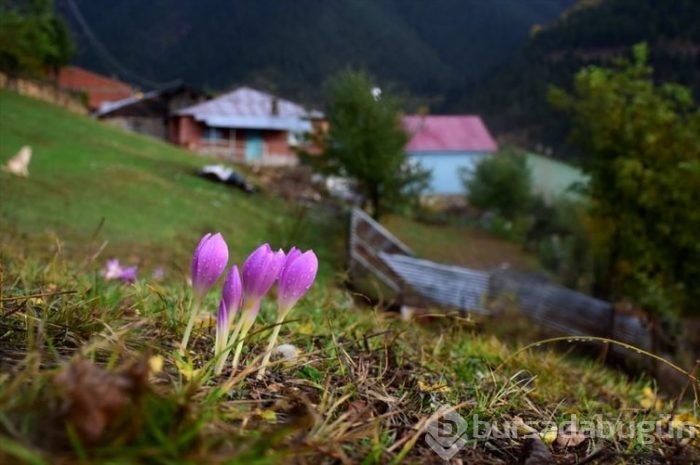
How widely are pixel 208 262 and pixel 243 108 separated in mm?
41850

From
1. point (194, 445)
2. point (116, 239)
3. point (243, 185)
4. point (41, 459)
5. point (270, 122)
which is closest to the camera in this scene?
point (41, 459)

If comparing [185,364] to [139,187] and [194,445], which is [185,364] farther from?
[139,187]

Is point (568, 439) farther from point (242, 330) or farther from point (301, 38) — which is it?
point (301, 38)

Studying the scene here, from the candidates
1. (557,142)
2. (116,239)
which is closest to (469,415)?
(116,239)

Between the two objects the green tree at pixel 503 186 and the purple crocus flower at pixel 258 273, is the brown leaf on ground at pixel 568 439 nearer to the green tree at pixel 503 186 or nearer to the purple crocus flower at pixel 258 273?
the purple crocus flower at pixel 258 273

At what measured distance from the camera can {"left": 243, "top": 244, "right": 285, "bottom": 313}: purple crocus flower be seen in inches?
44.4

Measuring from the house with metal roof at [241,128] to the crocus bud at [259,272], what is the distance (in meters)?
38.8

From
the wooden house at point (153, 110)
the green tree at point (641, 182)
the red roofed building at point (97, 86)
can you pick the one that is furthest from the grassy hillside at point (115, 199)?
the red roofed building at point (97, 86)

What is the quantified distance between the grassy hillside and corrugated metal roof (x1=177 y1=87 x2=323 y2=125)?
15.3 m

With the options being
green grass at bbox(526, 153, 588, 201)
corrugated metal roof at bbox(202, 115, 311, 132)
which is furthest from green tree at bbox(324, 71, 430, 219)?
green grass at bbox(526, 153, 588, 201)

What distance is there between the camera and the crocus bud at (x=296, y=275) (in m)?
1.17

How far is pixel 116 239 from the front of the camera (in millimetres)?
12188

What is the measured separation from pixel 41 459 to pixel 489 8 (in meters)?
123

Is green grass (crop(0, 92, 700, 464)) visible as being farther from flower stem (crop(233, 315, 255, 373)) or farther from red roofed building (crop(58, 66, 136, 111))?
red roofed building (crop(58, 66, 136, 111))
